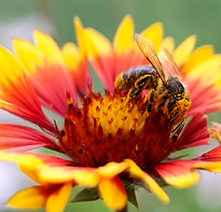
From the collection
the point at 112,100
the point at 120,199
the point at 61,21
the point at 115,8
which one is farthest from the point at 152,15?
the point at 120,199

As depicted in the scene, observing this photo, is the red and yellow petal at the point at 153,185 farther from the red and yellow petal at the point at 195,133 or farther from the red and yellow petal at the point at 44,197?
the red and yellow petal at the point at 195,133

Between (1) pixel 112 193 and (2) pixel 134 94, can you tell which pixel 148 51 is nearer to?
(2) pixel 134 94

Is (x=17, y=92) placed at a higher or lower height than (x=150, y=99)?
higher

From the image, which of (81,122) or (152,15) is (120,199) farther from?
(152,15)

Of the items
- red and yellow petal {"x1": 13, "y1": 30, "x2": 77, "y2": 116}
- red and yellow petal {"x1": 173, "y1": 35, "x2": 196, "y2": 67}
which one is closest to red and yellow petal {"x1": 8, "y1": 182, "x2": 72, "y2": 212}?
red and yellow petal {"x1": 13, "y1": 30, "x2": 77, "y2": 116}

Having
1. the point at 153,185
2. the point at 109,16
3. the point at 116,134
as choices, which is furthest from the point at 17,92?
the point at 109,16
